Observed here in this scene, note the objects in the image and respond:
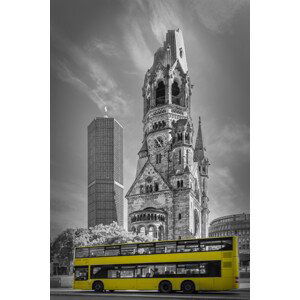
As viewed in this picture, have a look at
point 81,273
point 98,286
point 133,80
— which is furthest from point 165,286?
point 133,80

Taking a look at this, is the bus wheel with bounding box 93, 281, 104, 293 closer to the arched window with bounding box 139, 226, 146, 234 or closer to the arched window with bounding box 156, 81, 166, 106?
the arched window with bounding box 139, 226, 146, 234

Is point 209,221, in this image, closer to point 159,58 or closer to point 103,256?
point 103,256

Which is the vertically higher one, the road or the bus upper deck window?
the bus upper deck window

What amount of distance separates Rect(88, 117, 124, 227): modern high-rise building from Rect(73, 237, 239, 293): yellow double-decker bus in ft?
2.68

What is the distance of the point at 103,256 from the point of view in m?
14.6

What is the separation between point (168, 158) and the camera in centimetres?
1457

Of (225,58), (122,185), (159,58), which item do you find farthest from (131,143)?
(225,58)

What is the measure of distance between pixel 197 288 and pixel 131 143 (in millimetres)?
3589

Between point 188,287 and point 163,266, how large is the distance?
667 mm

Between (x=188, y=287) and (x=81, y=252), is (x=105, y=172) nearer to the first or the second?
(x=81, y=252)

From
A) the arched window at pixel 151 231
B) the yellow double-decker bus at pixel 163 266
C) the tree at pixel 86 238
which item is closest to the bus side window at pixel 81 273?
the yellow double-decker bus at pixel 163 266

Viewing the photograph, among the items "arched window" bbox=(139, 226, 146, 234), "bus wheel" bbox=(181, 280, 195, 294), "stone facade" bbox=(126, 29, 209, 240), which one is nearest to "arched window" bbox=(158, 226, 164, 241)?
"stone facade" bbox=(126, 29, 209, 240)

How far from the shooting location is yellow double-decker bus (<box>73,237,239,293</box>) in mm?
12882

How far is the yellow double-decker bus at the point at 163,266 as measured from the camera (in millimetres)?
12882
